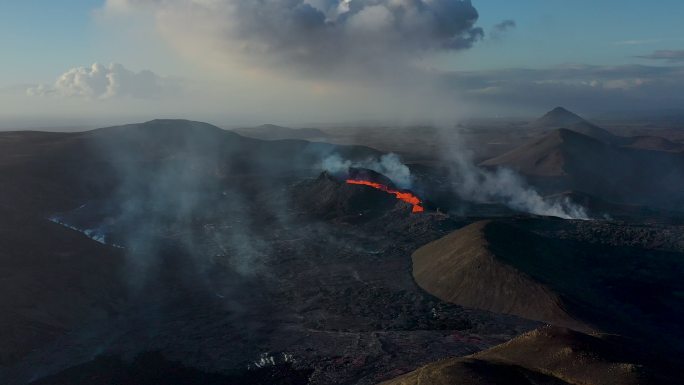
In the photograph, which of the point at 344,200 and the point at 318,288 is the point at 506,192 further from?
the point at 318,288

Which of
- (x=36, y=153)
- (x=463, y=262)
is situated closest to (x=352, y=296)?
(x=463, y=262)

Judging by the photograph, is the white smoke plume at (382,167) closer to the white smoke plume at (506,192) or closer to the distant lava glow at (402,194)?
the distant lava glow at (402,194)

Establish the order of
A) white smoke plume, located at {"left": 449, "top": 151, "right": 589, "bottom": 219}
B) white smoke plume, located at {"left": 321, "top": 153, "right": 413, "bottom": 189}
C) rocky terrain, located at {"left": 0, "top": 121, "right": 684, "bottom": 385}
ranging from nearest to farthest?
rocky terrain, located at {"left": 0, "top": 121, "right": 684, "bottom": 385} → white smoke plume, located at {"left": 449, "top": 151, "right": 589, "bottom": 219} → white smoke plume, located at {"left": 321, "top": 153, "right": 413, "bottom": 189}

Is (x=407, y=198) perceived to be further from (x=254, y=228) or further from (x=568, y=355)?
(x=568, y=355)

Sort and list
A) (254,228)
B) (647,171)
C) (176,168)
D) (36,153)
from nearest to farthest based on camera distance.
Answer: (254,228), (36,153), (176,168), (647,171)

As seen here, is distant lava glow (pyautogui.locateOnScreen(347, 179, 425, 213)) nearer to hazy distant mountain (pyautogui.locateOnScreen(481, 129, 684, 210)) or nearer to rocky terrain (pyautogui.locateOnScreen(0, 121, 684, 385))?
rocky terrain (pyautogui.locateOnScreen(0, 121, 684, 385))

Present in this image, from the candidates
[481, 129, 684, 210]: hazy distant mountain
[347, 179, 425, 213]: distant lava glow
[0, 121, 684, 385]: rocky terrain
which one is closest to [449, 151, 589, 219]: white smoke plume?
[0, 121, 684, 385]: rocky terrain
